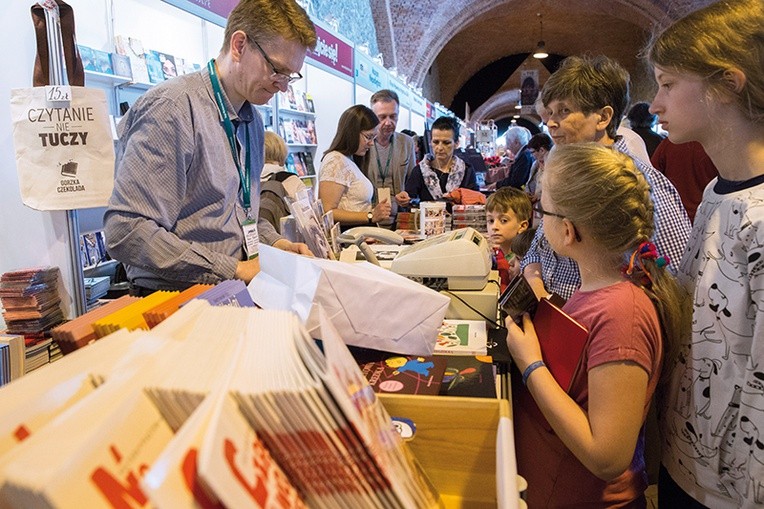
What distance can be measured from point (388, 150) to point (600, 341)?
379cm

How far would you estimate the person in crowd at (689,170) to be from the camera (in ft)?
10.2

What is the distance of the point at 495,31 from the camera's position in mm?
18781

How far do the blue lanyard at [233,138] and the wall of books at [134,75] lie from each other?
1.03 meters

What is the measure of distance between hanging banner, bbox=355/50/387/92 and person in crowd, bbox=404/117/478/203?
2.60m

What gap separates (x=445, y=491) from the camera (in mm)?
951

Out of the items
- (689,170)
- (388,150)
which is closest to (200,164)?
(689,170)

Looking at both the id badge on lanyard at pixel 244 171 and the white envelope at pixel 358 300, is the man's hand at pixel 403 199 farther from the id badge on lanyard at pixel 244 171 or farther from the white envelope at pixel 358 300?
the white envelope at pixel 358 300

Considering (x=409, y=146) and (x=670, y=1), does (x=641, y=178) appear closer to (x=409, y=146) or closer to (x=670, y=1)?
(x=409, y=146)

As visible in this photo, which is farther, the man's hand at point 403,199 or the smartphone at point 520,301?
the man's hand at point 403,199

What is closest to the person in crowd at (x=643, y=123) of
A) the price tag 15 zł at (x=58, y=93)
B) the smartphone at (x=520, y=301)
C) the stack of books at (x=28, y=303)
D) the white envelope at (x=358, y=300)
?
the smartphone at (x=520, y=301)

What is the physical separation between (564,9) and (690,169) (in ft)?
46.8

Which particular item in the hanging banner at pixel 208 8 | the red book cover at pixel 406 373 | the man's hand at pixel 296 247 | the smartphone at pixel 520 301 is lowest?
the red book cover at pixel 406 373

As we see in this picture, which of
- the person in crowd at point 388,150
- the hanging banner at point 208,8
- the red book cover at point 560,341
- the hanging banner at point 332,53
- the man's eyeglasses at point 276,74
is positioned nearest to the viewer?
the red book cover at point 560,341

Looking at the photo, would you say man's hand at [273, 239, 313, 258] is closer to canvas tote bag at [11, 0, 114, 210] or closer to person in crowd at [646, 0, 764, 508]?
canvas tote bag at [11, 0, 114, 210]
